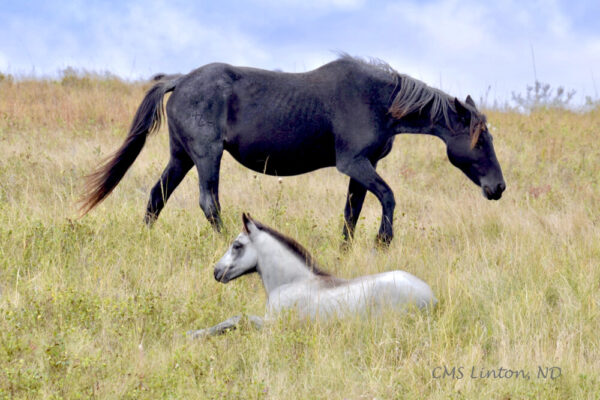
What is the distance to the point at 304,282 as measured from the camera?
4867mm

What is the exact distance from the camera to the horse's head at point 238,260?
495 centimetres

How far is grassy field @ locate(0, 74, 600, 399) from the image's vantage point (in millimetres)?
3881

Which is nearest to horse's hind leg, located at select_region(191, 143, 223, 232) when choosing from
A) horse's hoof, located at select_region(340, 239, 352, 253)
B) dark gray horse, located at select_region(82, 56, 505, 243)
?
dark gray horse, located at select_region(82, 56, 505, 243)

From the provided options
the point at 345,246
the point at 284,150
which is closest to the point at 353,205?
the point at 345,246

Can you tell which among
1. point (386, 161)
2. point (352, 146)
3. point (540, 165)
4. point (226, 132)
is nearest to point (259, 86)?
point (226, 132)

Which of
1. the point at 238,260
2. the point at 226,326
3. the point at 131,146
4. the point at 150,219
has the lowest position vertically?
the point at 226,326

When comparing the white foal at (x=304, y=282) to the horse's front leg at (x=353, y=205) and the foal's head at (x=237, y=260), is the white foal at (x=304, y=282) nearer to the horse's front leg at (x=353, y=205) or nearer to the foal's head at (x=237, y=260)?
the foal's head at (x=237, y=260)

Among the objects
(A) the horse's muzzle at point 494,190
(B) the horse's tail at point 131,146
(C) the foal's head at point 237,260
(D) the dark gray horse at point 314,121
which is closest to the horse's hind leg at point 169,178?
(D) the dark gray horse at point 314,121

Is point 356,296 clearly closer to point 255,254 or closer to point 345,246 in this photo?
point 255,254

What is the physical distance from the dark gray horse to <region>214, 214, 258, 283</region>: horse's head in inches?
72.3

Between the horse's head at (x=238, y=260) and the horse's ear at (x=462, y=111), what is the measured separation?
289cm

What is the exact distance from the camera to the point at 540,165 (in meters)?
11.2

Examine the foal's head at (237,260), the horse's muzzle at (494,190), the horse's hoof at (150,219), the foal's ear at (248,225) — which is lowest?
the foal's head at (237,260)

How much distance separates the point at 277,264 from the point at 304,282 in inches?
9.8
